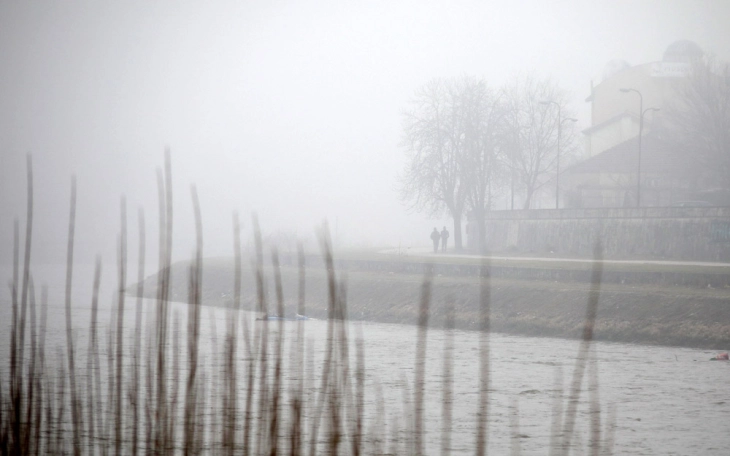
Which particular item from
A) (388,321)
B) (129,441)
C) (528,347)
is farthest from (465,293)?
→ (129,441)

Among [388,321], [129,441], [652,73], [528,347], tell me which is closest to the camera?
[129,441]

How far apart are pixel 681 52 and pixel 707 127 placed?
29093 mm

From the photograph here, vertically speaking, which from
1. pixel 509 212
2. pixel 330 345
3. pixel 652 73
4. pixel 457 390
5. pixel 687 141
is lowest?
pixel 457 390

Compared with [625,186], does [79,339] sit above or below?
below

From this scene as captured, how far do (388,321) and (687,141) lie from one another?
30602 millimetres

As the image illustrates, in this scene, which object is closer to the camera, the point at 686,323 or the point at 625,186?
the point at 686,323

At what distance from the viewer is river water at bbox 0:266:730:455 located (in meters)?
11.6

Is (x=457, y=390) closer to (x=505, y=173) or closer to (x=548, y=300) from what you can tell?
(x=548, y=300)

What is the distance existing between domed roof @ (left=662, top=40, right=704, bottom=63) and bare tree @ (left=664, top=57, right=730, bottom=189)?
21.0 meters

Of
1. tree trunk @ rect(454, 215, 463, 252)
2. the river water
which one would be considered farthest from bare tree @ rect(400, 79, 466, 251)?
the river water

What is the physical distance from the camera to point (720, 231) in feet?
125

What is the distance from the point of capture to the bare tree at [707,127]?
49.8m

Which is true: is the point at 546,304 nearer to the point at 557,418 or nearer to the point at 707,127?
the point at 557,418

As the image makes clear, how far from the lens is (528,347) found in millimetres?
22344
